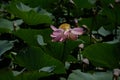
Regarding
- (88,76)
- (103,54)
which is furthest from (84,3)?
(88,76)

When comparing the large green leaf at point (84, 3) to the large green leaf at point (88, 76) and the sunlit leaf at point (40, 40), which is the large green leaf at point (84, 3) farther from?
the large green leaf at point (88, 76)

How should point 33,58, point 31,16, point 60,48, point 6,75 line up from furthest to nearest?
point 31,16 → point 60,48 → point 33,58 → point 6,75

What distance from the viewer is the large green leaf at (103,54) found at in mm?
1546

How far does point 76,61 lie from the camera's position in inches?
66.1

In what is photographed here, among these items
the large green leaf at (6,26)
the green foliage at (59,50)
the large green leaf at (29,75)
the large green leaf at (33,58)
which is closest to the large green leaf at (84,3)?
the green foliage at (59,50)

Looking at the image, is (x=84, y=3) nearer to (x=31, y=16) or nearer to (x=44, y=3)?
(x=44, y=3)

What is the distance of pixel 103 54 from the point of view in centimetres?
157

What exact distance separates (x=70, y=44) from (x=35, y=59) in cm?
18

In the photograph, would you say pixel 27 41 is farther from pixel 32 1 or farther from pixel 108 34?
pixel 32 1

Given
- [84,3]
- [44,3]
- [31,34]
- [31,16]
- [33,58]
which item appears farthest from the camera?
[44,3]

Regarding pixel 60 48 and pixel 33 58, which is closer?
pixel 33 58

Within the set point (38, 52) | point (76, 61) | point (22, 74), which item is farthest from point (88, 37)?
point (22, 74)

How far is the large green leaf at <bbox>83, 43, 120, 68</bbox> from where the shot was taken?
1546mm

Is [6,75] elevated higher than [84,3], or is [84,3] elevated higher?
[84,3]
